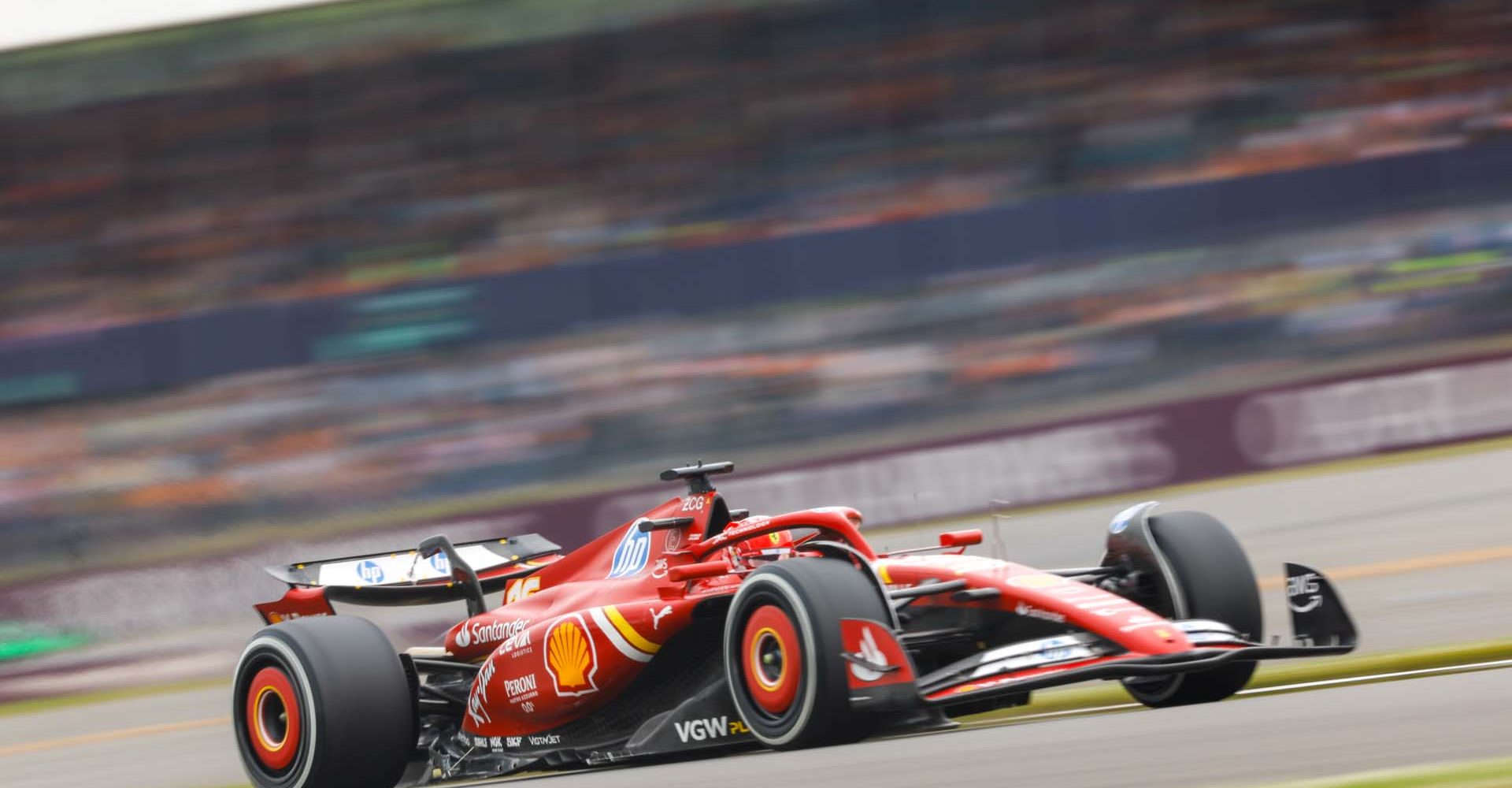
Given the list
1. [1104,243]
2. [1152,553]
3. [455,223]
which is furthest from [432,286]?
[1152,553]

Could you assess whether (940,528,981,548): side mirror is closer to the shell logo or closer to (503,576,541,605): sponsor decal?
the shell logo

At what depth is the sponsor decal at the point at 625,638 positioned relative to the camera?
18.2ft

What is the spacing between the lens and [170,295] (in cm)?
1515

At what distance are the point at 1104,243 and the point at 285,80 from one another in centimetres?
744

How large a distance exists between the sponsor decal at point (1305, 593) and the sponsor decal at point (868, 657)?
1533 mm

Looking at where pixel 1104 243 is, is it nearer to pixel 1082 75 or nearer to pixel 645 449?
pixel 1082 75

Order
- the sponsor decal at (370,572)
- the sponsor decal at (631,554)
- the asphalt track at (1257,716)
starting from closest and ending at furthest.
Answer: the asphalt track at (1257,716) → the sponsor decal at (631,554) → the sponsor decal at (370,572)

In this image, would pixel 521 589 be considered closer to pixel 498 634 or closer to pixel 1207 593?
pixel 498 634

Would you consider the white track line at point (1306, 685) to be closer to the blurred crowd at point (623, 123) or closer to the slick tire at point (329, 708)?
the slick tire at point (329, 708)

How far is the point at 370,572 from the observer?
22.6 ft

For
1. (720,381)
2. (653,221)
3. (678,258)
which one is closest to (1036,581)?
(720,381)

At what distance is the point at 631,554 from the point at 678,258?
8.56 meters

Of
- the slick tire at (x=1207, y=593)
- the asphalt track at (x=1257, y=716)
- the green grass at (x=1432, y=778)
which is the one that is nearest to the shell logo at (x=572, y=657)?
the asphalt track at (x=1257, y=716)

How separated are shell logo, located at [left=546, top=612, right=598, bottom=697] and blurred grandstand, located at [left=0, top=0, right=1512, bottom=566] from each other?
724 centimetres
